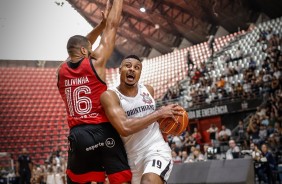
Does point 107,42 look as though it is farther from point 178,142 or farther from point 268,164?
point 178,142

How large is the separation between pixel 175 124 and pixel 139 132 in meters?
0.35

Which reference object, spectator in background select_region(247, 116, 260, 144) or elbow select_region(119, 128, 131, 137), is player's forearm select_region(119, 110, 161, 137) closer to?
elbow select_region(119, 128, 131, 137)

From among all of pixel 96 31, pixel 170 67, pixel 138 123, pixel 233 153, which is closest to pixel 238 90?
pixel 233 153

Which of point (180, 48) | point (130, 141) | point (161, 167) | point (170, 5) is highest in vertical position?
point (170, 5)

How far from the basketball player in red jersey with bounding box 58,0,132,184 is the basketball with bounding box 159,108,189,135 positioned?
408 mm

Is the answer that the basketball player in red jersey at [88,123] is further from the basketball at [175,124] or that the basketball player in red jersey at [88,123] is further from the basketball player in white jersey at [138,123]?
the basketball at [175,124]

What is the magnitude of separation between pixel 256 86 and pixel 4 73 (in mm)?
14597

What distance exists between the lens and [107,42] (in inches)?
156

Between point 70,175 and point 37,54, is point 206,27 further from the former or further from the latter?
point 70,175

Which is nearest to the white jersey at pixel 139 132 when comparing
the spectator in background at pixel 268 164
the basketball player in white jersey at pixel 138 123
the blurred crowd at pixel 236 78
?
the basketball player in white jersey at pixel 138 123

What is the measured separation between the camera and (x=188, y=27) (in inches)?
974

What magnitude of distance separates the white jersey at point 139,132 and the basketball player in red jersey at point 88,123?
0.10 meters

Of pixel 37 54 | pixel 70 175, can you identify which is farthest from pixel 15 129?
pixel 70 175

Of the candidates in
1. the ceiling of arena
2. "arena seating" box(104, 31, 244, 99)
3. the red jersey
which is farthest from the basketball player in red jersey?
"arena seating" box(104, 31, 244, 99)
